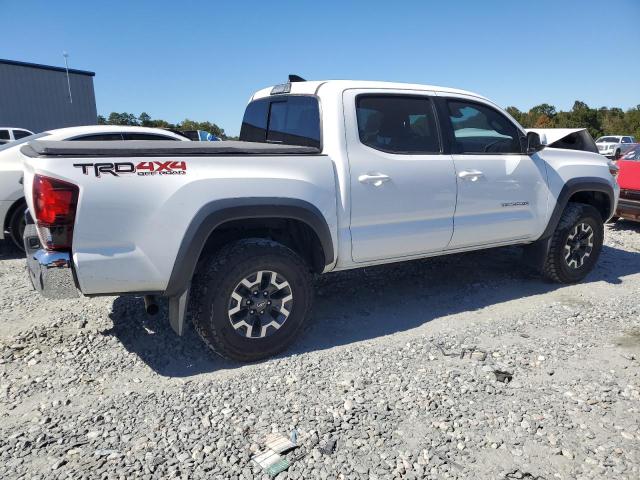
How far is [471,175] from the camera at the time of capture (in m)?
4.07

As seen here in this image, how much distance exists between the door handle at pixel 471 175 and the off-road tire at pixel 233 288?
5.35 ft

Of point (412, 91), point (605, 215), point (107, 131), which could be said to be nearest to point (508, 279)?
point (605, 215)

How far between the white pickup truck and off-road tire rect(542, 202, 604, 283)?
0.06 feet

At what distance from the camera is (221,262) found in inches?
124

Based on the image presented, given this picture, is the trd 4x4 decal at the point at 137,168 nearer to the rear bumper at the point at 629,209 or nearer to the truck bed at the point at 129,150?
the truck bed at the point at 129,150

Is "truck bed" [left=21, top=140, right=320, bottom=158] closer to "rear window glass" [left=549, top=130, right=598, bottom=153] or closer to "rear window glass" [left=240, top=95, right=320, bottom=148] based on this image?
"rear window glass" [left=240, top=95, right=320, bottom=148]

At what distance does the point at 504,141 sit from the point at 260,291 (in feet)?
9.13

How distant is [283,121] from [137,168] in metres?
1.76

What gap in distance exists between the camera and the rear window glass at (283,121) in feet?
12.2

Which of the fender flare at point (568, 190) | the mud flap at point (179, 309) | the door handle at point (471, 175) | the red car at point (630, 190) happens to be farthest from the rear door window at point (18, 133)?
the red car at point (630, 190)

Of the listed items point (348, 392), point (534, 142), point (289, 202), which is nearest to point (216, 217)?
point (289, 202)

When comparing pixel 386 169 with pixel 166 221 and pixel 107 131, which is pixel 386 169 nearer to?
pixel 166 221

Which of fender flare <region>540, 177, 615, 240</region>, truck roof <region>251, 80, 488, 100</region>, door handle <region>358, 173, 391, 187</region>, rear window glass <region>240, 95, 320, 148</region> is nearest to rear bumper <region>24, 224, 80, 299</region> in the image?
rear window glass <region>240, 95, 320, 148</region>

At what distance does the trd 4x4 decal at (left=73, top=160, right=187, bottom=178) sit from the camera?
2.66m
